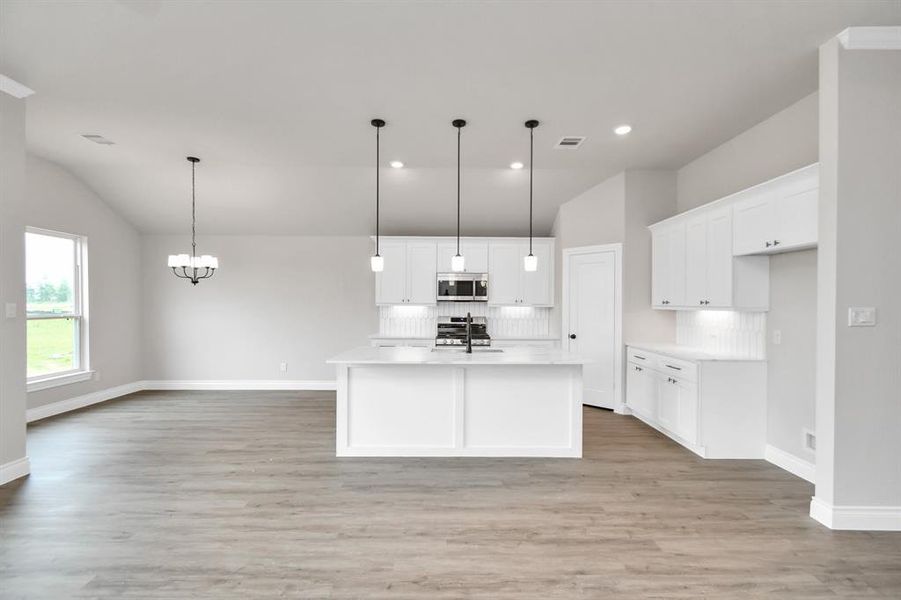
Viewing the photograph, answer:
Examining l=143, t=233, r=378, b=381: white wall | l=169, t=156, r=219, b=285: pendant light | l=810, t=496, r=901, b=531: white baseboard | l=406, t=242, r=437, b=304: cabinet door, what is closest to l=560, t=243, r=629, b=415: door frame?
l=406, t=242, r=437, b=304: cabinet door

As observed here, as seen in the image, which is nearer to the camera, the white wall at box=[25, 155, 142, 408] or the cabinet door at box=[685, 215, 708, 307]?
the cabinet door at box=[685, 215, 708, 307]

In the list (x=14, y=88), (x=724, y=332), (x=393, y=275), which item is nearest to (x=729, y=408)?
(x=724, y=332)

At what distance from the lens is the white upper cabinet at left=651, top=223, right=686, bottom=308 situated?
15.3ft

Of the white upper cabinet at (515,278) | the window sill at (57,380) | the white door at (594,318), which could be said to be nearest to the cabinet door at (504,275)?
the white upper cabinet at (515,278)

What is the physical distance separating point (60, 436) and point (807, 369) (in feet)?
22.9

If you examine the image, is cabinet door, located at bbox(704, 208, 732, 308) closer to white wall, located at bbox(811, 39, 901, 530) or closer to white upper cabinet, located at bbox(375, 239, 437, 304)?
white wall, located at bbox(811, 39, 901, 530)

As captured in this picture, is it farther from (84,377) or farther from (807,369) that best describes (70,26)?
(807,369)

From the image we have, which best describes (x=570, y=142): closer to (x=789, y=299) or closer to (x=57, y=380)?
(x=789, y=299)

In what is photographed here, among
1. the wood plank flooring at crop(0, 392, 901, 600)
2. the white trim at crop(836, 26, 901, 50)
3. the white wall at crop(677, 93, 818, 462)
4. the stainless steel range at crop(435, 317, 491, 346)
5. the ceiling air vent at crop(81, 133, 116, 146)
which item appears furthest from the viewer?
the stainless steel range at crop(435, 317, 491, 346)

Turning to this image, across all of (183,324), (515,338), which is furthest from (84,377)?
(515,338)

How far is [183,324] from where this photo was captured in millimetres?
6977

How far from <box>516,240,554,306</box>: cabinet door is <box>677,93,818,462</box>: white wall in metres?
2.89

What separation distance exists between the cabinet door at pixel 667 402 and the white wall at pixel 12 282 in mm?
5651

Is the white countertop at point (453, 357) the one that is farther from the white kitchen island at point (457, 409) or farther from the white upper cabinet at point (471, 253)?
the white upper cabinet at point (471, 253)
